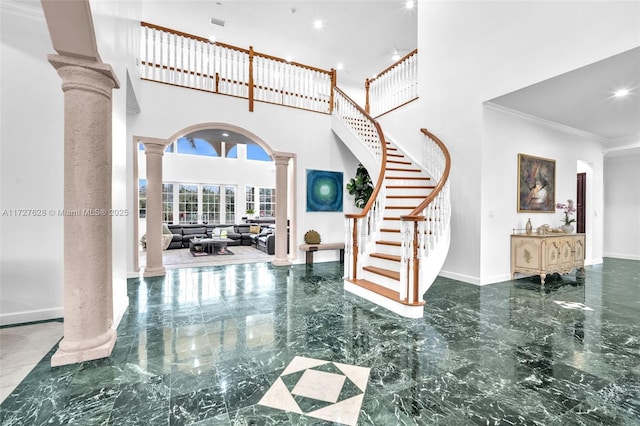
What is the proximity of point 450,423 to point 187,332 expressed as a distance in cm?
237

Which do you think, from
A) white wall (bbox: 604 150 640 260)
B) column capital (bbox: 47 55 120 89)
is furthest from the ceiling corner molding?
column capital (bbox: 47 55 120 89)

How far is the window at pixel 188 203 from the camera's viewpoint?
10852 millimetres

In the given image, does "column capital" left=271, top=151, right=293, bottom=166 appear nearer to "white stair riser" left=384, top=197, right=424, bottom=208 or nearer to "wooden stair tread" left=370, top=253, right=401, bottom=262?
"white stair riser" left=384, top=197, right=424, bottom=208

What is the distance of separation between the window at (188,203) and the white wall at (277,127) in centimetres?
603

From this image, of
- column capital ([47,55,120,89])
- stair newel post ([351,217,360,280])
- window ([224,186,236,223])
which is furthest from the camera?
window ([224,186,236,223])

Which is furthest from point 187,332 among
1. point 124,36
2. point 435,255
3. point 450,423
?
point 124,36

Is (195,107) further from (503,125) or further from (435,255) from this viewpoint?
(503,125)

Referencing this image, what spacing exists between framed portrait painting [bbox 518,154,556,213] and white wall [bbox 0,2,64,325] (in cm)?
679

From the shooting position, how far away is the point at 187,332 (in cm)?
279

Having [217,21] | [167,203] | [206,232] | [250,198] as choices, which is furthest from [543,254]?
[167,203]

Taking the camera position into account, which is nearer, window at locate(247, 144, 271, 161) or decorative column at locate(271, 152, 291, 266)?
decorative column at locate(271, 152, 291, 266)

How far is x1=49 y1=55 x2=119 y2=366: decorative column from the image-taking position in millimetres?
2170

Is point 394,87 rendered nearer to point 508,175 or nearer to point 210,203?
point 508,175

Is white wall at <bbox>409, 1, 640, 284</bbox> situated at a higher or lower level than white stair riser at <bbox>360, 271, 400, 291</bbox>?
higher
